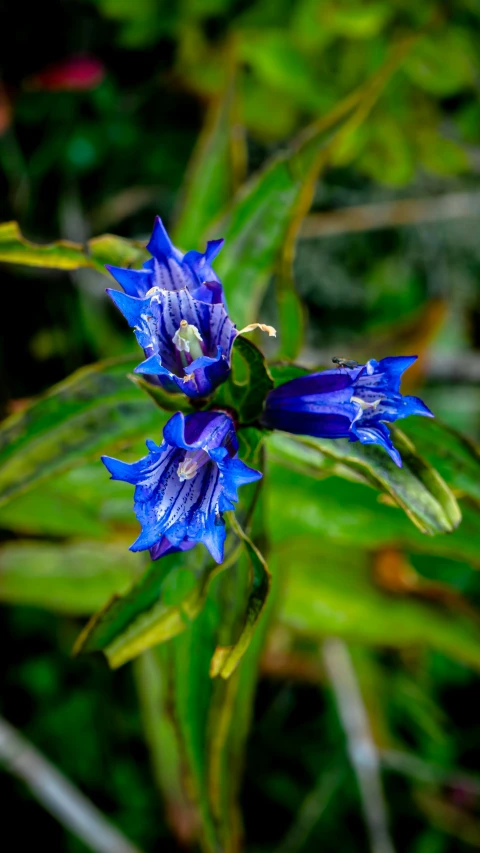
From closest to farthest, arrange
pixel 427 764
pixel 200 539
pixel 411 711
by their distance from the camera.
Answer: pixel 200 539 → pixel 427 764 → pixel 411 711

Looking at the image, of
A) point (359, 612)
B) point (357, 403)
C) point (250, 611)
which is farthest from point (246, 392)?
point (359, 612)

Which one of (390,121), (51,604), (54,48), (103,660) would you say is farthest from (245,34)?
(103,660)

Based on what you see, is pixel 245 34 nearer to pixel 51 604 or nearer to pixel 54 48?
pixel 54 48

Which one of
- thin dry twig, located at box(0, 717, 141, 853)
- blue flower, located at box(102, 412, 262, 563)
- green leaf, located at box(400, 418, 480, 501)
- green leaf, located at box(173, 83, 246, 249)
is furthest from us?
thin dry twig, located at box(0, 717, 141, 853)

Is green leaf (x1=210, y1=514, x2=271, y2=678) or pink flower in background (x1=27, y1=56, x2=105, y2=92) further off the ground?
pink flower in background (x1=27, y1=56, x2=105, y2=92)

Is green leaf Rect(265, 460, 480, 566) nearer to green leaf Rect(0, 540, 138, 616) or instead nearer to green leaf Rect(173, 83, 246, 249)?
green leaf Rect(0, 540, 138, 616)

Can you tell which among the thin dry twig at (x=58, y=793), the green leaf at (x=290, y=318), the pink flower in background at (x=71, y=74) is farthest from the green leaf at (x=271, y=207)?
the thin dry twig at (x=58, y=793)

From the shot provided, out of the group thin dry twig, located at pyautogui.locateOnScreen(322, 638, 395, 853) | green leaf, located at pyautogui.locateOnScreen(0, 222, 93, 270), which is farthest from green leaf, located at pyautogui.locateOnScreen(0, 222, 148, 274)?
thin dry twig, located at pyautogui.locateOnScreen(322, 638, 395, 853)
